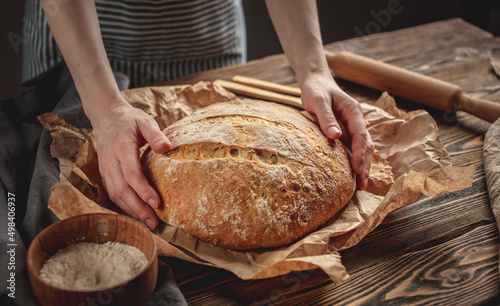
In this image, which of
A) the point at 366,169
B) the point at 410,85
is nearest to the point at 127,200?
the point at 366,169

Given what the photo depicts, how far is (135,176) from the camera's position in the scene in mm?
1155

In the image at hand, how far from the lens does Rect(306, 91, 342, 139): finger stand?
1.32 m

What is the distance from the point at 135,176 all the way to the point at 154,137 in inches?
4.7

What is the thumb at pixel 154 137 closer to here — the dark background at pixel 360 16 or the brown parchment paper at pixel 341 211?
the brown parchment paper at pixel 341 211

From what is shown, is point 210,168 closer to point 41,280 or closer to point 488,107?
point 41,280

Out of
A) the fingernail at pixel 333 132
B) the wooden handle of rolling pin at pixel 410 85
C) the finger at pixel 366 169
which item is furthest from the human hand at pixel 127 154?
the wooden handle of rolling pin at pixel 410 85

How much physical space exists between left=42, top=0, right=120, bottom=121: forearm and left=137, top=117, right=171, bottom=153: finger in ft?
0.44

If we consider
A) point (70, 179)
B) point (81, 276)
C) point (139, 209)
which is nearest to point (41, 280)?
point (81, 276)

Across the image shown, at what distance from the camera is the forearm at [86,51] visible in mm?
1265

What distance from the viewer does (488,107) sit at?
1.66 metres

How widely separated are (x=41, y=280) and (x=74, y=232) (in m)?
0.16

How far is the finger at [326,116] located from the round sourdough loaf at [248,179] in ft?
0.11

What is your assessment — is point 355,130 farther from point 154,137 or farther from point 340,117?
point 154,137

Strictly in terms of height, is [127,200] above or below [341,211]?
above
